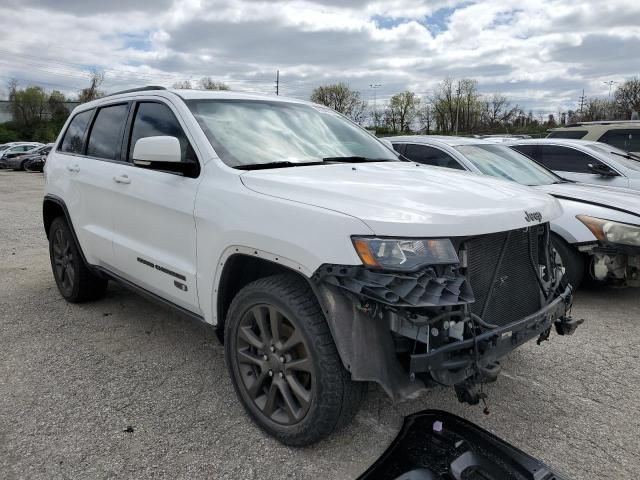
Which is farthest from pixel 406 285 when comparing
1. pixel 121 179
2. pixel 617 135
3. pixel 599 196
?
pixel 617 135

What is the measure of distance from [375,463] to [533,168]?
17.5 feet

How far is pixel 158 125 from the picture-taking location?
3.64 meters

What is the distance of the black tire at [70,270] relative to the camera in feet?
15.7

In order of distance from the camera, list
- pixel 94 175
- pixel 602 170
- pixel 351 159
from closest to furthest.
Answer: pixel 351 159 → pixel 94 175 → pixel 602 170

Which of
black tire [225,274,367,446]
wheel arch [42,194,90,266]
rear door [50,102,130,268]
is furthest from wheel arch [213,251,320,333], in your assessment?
wheel arch [42,194,90,266]

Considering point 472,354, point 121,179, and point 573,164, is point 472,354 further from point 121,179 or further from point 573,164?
point 573,164

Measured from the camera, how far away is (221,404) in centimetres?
325

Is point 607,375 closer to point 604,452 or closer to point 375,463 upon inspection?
point 604,452

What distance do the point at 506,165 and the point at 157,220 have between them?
15.7 feet

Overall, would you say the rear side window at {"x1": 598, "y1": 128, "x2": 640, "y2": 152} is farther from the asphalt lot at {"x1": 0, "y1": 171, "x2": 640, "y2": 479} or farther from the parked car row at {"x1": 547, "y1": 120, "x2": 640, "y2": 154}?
the asphalt lot at {"x1": 0, "y1": 171, "x2": 640, "y2": 479}

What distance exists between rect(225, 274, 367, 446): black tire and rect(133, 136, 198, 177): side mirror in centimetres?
87

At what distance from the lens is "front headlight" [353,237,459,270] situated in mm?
2236

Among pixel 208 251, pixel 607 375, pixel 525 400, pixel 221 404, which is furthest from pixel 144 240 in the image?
pixel 607 375

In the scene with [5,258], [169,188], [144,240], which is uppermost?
[169,188]
